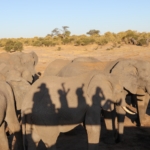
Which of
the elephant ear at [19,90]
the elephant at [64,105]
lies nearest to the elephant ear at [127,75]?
the elephant at [64,105]

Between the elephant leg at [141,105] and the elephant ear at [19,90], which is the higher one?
the elephant ear at [19,90]

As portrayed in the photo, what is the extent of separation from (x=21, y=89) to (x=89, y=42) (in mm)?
24363

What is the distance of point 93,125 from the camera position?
4.43 meters

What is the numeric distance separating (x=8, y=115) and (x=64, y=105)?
3.41ft

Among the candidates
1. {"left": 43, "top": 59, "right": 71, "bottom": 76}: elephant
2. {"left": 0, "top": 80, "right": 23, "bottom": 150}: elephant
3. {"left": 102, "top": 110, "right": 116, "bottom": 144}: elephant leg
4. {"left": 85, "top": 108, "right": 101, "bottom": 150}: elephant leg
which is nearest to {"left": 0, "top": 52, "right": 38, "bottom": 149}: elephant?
{"left": 0, "top": 80, "right": 23, "bottom": 150}: elephant

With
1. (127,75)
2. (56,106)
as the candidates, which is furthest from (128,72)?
(56,106)

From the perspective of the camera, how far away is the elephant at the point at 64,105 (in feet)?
14.0

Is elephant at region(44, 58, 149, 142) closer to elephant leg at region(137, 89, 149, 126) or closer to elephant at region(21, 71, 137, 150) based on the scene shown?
elephant leg at region(137, 89, 149, 126)

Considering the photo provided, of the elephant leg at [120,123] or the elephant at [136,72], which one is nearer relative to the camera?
the elephant leg at [120,123]

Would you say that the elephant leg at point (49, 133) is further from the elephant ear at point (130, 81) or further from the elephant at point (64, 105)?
the elephant ear at point (130, 81)

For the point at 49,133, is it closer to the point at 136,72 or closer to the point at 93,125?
the point at 93,125

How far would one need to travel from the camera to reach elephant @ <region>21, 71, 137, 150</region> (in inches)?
168

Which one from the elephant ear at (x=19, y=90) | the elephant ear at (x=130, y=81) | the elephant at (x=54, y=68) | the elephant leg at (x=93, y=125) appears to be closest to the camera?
the elephant leg at (x=93, y=125)

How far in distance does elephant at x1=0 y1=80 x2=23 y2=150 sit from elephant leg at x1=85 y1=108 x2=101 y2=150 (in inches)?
49.1
